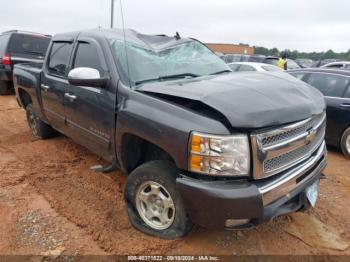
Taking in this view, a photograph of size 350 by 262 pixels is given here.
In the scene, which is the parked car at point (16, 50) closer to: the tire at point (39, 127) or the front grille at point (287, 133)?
the tire at point (39, 127)

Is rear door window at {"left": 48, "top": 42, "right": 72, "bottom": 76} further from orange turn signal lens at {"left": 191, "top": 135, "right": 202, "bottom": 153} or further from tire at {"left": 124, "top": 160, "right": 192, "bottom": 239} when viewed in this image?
orange turn signal lens at {"left": 191, "top": 135, "right": 202, "bottom": 153}

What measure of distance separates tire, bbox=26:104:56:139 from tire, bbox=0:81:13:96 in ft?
16.6

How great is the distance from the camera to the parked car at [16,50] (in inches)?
373

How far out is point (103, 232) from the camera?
3.01 m

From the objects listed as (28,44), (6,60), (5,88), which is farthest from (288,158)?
(5,88)

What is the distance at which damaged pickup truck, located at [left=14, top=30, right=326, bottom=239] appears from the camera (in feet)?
7.61

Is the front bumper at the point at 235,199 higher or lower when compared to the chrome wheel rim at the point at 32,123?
higher

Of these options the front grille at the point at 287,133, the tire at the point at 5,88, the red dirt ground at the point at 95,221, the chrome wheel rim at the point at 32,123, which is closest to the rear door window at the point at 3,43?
the tire at the point at 5,88

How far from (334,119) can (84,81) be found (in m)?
4.45

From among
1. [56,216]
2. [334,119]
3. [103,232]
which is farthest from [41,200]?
[334,119]

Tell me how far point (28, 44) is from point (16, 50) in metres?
0.45

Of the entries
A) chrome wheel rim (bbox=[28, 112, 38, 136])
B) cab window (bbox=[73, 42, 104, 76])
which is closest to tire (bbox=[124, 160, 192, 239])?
cab window (bbox=[73, 42, 104, 76])

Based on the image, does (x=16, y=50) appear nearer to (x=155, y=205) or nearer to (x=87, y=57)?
(x=87, y=57)

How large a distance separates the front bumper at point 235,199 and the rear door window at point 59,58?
8.81ft
